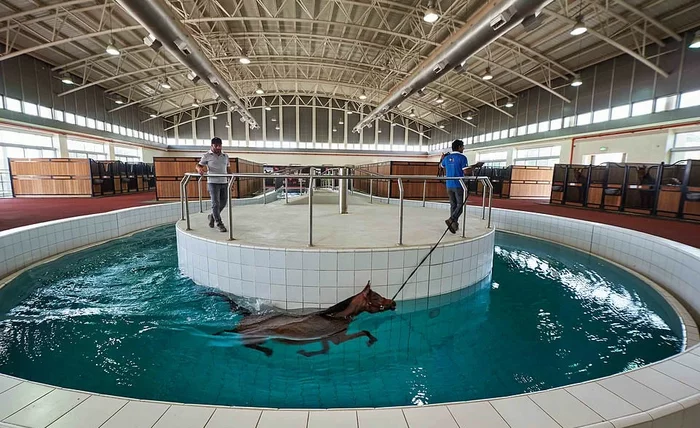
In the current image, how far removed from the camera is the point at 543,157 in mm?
17156

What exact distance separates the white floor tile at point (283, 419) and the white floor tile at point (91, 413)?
23.8 inches

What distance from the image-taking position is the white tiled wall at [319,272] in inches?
121

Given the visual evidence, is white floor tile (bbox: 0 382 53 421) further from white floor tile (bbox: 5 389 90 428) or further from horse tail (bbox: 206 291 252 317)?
horse tail (bbox: 206 291 252 317)

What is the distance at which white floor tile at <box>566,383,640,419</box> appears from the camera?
1174 mm

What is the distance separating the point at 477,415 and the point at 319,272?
208 centimetres

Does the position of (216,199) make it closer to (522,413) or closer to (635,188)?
(522,413)

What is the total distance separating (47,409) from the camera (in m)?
1.17

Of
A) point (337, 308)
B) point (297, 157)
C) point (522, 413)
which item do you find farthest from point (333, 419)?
point (297, 157)

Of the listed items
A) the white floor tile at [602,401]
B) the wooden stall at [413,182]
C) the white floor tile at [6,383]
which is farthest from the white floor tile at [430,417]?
the wooden stall at [413,182]

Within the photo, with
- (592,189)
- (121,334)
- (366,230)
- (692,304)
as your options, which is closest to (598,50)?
(592,189)

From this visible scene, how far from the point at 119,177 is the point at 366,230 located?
15.0 meters

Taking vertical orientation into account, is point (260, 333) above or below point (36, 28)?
below

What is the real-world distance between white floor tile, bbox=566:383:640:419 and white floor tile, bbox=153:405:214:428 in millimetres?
1582

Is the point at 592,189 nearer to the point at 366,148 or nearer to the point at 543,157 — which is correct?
the point at 543,157
